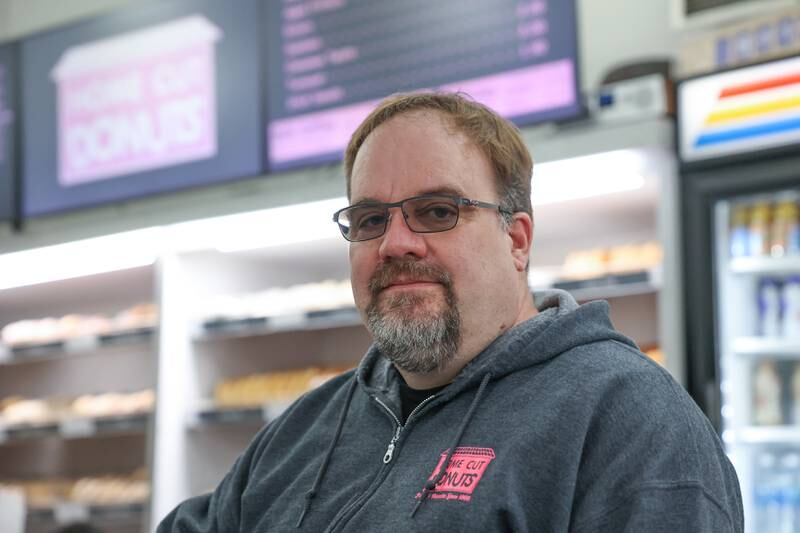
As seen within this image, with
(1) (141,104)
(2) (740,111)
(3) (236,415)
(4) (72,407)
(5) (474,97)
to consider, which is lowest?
(4) (72,407)

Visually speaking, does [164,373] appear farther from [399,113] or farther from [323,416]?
[399,113]

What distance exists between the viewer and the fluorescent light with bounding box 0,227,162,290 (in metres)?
4.50

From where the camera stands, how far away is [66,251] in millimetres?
4730

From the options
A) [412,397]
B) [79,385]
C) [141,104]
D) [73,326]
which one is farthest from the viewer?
[79,385]

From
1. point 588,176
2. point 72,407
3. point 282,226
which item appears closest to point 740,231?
point 588,176

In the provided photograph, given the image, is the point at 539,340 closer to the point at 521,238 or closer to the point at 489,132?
the point at 521,238

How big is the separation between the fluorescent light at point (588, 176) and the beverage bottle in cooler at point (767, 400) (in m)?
0.80

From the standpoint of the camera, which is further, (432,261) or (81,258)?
(81,258)

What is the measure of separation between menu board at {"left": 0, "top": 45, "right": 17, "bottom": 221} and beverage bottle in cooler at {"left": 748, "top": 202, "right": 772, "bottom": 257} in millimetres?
3853

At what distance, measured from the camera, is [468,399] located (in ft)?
5.29

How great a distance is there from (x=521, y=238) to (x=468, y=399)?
305 millimetres

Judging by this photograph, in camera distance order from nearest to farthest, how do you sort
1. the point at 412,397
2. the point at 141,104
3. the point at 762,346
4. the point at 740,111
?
1. the point at 412,397
2. the point at 740,111
3. the point at 762,346
4. the point at 141,104

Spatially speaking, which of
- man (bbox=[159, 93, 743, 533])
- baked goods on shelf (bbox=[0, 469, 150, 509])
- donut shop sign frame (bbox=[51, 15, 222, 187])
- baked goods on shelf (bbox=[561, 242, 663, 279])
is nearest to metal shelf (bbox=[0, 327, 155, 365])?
baked goods on shelf (bbox=[0, 469, 150, 509])

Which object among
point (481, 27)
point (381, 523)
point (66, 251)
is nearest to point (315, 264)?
point (66, 251)
